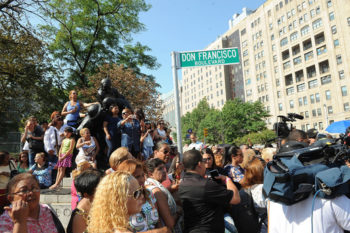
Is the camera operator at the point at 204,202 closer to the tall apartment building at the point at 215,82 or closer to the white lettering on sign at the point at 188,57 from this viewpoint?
the white lettering on sign at the point at 188,57

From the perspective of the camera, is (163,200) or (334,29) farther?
(334,29)

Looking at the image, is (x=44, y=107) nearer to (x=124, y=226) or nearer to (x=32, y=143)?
(x=32, y=143)

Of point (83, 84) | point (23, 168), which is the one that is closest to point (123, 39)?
point (83, 84)

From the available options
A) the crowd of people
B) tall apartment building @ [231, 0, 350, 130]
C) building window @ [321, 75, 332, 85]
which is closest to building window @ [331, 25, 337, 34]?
tall apartment building @ [231, 0, 350, 130]

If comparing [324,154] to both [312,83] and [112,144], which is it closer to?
[112,144]

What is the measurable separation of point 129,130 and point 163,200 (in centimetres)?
420

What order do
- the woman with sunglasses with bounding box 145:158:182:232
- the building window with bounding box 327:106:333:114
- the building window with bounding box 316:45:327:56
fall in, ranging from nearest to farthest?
the woman with sunglasses with bounding box 145:158:182:232
the building window with bounding box 327:106:333:114
the building window with bounding box 316:45:327:56

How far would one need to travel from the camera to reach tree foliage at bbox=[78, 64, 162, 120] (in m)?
18.7

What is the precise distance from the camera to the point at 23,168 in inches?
296

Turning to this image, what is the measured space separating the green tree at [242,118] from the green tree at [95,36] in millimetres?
36031

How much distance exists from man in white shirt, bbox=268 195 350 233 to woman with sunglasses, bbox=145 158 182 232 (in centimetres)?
111

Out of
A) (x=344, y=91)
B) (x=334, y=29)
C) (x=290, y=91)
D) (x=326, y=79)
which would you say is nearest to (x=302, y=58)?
(x=326, y=79)

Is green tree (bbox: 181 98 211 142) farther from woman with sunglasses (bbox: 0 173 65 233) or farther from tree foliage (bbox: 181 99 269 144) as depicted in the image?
woman with sunglasses (bbox: 0 173 65 233)

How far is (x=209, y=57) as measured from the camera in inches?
227
